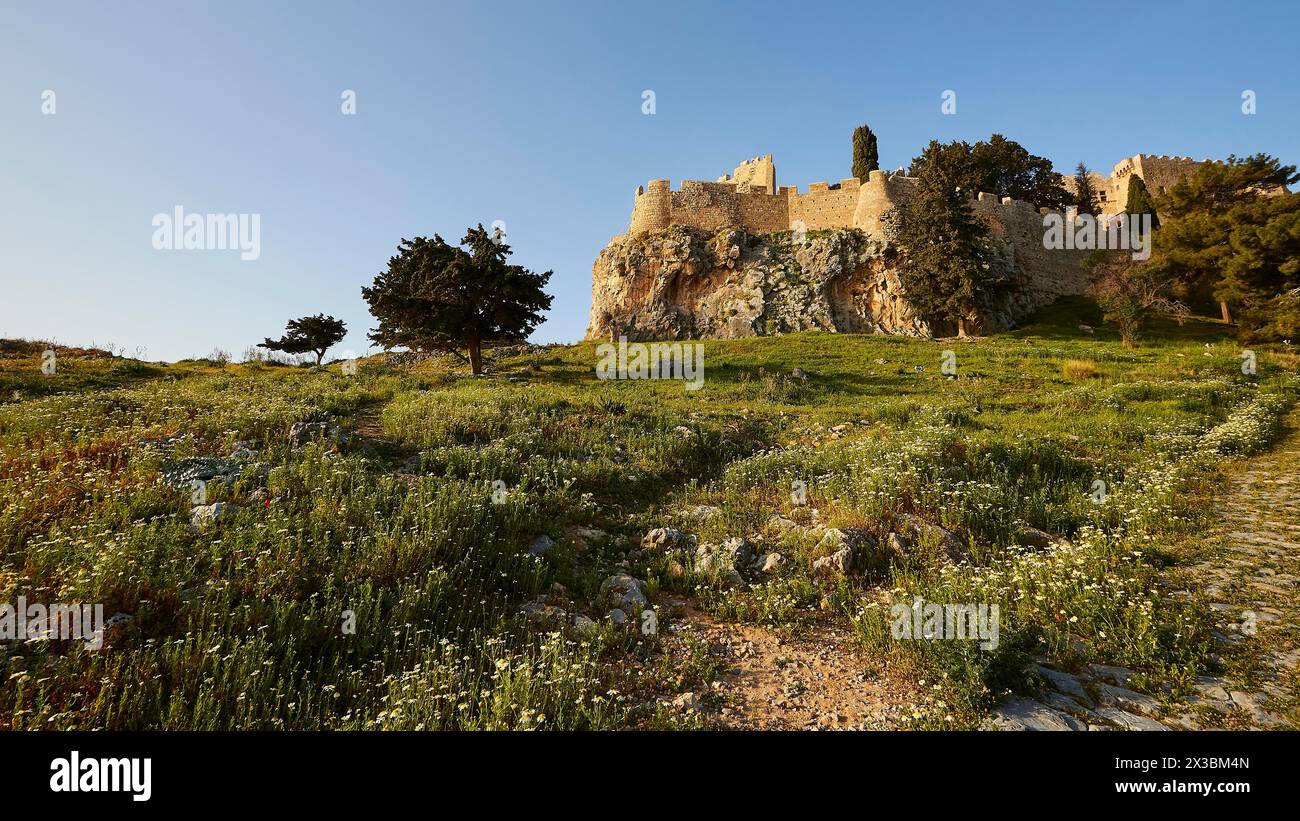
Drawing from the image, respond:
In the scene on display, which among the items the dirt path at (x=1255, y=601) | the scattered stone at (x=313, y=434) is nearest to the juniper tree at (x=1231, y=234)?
the dirt path at (x=1255, y=601)

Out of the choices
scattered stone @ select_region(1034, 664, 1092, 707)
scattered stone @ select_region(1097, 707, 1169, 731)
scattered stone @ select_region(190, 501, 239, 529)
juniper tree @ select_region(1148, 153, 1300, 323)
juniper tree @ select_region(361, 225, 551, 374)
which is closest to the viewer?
scattered stone @ select_region(1097, 707, 1169, 731)

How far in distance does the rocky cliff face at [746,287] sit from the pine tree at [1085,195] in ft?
95.7

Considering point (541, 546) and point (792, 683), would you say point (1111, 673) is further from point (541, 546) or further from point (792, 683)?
point (541, 546)

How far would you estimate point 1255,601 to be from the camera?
4.96 m

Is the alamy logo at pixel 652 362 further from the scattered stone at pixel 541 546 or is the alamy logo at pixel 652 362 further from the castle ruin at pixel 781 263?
the scattered stone at pixel 541 546

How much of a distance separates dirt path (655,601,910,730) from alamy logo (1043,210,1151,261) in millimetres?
54805

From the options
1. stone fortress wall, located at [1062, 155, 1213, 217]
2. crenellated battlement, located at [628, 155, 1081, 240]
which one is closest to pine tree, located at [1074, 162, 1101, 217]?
stone fortress wall, located at [1062, 155, 1213, 217]

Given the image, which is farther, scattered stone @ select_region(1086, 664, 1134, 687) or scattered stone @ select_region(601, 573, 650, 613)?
scattered stone @ select_region(601, 573, 650, 613)

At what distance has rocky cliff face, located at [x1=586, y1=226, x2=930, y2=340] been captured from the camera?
40.7 m

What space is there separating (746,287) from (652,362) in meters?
15.8

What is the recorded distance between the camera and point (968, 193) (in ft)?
125

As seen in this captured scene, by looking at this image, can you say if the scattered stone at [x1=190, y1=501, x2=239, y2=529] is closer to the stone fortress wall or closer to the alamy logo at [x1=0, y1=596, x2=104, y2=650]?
the alamy logo at [x1=0, y1=596, x2=104, y2=650]

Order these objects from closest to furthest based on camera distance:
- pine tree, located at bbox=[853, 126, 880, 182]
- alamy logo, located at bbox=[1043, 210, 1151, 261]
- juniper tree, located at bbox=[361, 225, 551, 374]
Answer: juniper tree, located at bbox=[361, 225, 551, 374]
alamy logo, located at bbox=[1043, 210, 1151, 261]
pine tree, located at bbox=[853, 126, 880, 182]
